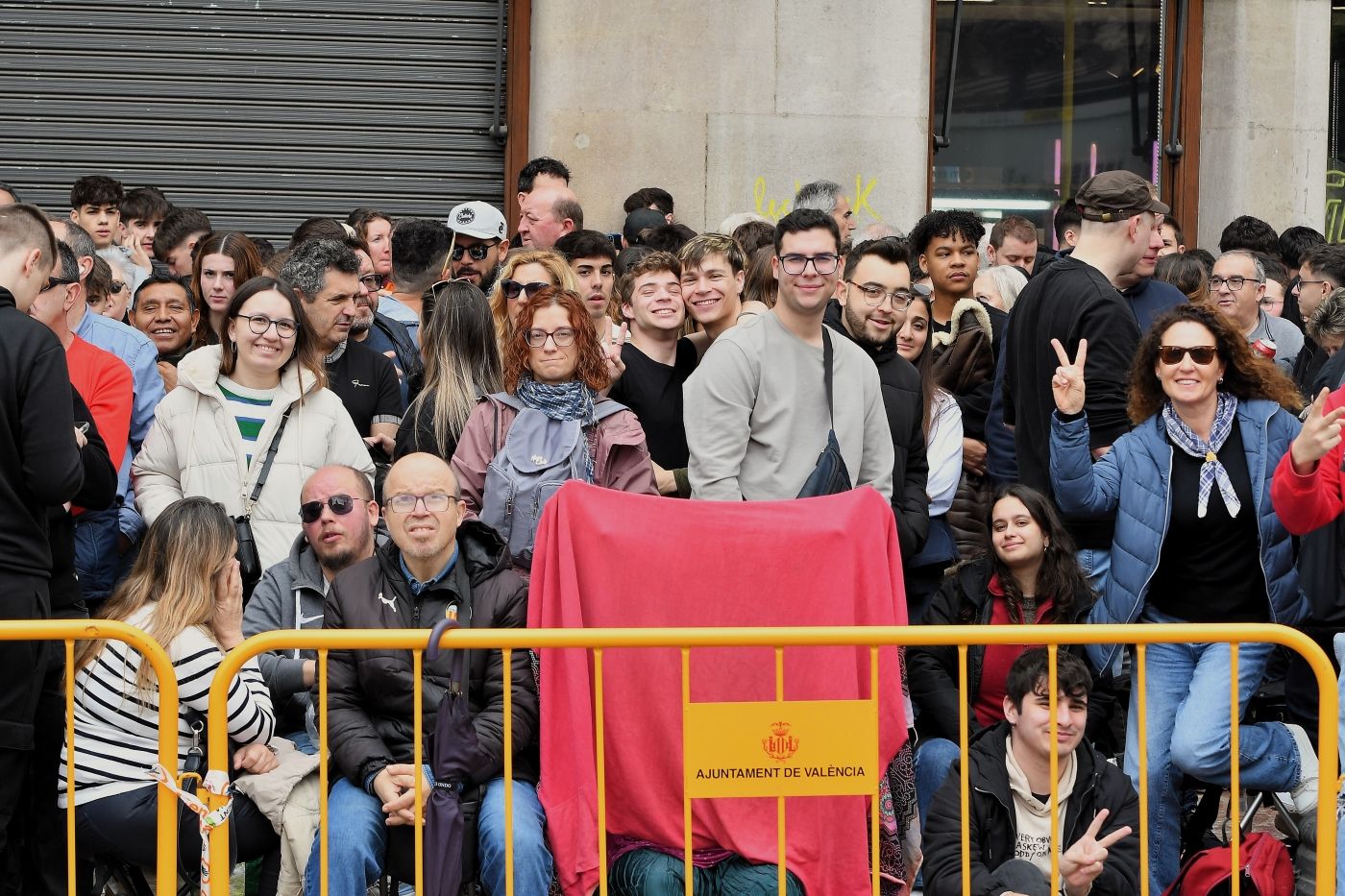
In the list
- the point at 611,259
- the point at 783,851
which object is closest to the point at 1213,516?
the point at 783,851

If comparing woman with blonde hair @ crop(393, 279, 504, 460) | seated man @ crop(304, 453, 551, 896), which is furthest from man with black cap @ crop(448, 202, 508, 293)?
seated man @ crop(304, 453, 551, 896)

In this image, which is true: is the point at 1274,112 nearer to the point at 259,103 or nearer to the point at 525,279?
the point at 259,103

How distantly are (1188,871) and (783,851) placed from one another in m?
1.46

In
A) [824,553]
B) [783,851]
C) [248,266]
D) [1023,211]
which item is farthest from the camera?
[1023,211]

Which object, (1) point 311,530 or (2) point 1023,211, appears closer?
(1) point 311,530

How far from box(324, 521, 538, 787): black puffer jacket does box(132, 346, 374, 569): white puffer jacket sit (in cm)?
91

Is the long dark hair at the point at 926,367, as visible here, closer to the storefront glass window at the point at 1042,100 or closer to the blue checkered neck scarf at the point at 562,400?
the blue checkered neck scarf at the point at 562,400

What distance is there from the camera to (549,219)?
30.2 ft

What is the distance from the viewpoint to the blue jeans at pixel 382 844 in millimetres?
5227

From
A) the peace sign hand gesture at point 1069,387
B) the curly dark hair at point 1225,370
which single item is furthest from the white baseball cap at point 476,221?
the curly dark hair at point 1225,370

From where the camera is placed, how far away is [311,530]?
6324mm

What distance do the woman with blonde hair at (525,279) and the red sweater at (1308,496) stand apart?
284cm

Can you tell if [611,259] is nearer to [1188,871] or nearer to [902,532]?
[902,532]

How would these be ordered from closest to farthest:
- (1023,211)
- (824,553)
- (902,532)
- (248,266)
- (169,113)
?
(824,553) < (902,532) < (248,266) < (169,113) < (1023,211)
